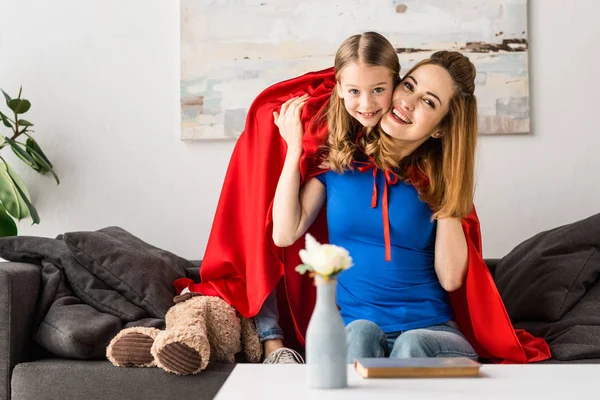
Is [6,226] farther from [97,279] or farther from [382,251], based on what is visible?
[382,251]

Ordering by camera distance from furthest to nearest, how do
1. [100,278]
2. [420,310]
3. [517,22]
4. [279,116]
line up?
[517,22] < [100,278] < [279,116] < [420,310]

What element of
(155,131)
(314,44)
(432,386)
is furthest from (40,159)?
(432,386)

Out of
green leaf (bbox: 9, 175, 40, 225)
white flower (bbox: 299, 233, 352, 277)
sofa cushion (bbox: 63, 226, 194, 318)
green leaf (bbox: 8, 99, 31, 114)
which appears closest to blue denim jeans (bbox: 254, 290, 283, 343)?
sofa cushion (bbox: 63, 226, 194, 318)

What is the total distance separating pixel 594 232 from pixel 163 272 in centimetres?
138

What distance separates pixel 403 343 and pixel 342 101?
26.8 inches

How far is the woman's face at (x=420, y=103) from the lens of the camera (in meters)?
2.08

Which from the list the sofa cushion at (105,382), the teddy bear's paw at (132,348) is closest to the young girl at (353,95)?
the sofa cushion at (105,382)

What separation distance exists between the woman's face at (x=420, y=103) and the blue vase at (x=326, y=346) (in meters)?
0.74

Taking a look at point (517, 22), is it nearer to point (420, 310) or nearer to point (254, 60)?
point (254, 60)

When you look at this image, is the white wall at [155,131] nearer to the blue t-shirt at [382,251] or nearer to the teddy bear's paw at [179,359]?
the blue t-shirt at [382,251]

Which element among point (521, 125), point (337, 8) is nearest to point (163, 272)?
point (337, 8)

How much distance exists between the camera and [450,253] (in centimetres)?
214

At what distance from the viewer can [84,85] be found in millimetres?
3215

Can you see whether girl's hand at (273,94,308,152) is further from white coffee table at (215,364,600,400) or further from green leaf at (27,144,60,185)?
green leaf at (27,144,60,185)
